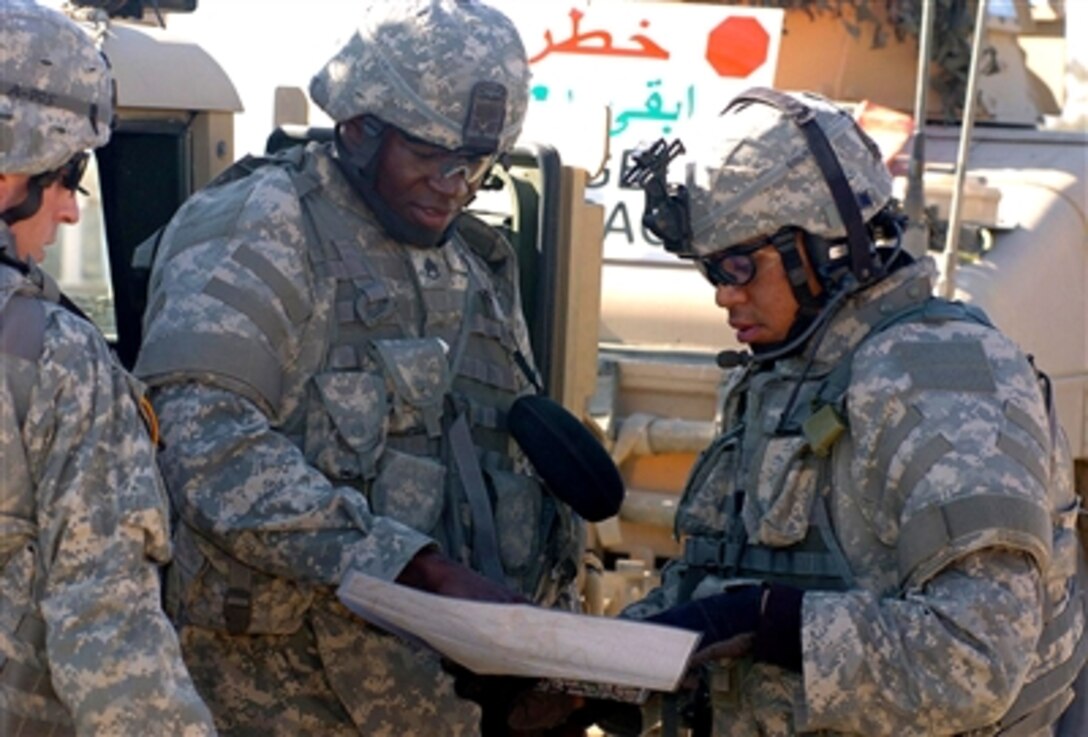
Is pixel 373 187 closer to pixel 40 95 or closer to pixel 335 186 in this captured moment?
pixel 335 186

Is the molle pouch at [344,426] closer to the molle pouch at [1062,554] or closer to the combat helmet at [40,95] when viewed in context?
the combat helmet at [40,95]

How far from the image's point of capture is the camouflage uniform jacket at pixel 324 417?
3.44 m

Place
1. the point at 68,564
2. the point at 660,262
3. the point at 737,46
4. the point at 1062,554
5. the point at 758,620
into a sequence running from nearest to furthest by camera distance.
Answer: the point at 68,564
the point at 758,620
the point at 1062,554
the point at 660,262
the point at 737,46

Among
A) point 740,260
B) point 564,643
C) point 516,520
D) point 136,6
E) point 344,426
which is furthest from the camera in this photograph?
point 136,6

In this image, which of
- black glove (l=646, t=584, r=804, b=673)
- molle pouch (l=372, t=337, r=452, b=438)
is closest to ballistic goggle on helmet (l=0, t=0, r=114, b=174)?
molle pouch (l=372, t=337, r=452, b=438)

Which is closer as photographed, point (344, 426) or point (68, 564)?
point (68, 564)

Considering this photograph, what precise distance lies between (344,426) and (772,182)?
0.86m

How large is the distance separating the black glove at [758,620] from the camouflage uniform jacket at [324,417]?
495 mm

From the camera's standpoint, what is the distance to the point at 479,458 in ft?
12.9

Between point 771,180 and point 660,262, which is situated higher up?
point 771,180

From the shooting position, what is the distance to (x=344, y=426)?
3.66 m

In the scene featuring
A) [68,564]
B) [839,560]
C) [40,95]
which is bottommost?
[839,560]

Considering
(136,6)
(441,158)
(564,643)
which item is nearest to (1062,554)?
(564,643)

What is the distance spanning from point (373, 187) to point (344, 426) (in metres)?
0.47
